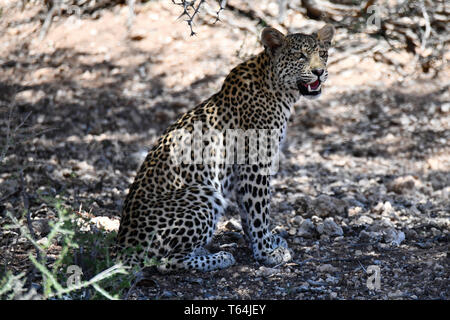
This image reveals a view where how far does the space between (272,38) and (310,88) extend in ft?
2.16

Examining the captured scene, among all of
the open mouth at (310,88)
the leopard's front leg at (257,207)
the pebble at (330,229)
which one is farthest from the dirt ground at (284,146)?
the open mouth at (310,88)

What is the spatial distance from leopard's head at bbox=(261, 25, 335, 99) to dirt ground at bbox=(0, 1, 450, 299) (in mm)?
1638

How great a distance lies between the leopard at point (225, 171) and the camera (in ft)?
21.1

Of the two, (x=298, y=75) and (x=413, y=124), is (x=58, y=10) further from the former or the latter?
(x=298, y=75)

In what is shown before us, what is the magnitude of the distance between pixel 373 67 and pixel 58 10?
6.43 meters

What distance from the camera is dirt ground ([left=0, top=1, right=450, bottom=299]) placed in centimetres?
654

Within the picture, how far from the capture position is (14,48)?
44.7 ft

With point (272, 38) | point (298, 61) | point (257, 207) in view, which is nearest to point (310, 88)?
point (298, 61)

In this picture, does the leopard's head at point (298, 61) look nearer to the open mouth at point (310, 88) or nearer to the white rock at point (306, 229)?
the open mouth at point (310, 88)

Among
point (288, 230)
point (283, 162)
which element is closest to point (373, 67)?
point (283, 162)

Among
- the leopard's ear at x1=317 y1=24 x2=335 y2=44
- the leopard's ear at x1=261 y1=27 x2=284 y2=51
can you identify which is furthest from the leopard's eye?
the leopard's ear at x1=317 y1=24 x2=335 y2=44

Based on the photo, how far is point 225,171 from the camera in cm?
702

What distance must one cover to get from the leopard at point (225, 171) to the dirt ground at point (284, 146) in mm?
270

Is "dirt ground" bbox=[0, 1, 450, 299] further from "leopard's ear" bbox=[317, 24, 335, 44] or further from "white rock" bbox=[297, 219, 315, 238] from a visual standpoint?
"leopard's ear" bbox=[317, 24, 335, 44]
